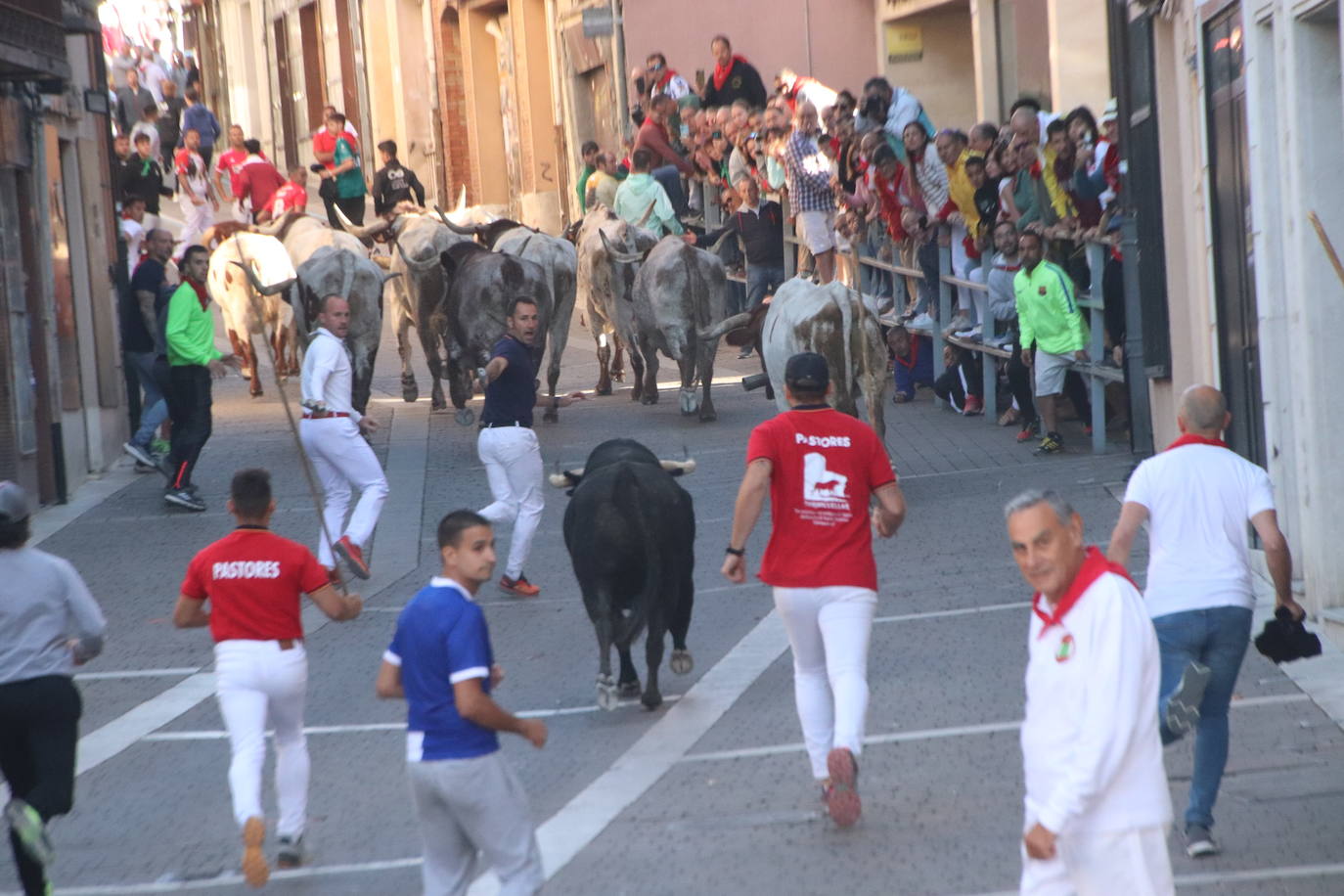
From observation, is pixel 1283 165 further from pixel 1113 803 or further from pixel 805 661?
pixel 1113 803

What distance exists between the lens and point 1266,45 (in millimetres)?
10516

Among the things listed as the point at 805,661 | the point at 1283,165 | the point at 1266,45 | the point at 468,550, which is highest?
the point at 1266,45

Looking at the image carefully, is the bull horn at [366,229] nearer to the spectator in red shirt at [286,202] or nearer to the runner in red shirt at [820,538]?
the spectator in red shirt at [286,202]

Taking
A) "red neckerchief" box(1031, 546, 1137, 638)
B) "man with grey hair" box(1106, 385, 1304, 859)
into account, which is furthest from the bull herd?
"red neckerchief" box(1031, 546, 1137, 638)

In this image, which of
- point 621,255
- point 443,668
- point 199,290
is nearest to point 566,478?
point 443,668

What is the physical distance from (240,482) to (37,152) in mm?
10736

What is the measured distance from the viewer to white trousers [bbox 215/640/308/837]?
24.2ft

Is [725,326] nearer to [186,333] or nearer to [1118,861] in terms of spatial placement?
[186,333]

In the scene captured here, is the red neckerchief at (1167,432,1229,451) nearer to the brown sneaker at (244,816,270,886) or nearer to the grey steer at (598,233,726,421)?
the brown sneaker at (244,816,270,886)

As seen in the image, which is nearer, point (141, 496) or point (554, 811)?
point (554, 811)

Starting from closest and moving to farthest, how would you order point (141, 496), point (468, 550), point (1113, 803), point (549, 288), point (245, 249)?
point (1113, 803), point (468, 550), point (141, 496), point (549, 288), point (245, 249)

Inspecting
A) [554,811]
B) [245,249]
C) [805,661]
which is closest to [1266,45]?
[805,661]

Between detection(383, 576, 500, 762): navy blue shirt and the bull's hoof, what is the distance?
3.39 metres

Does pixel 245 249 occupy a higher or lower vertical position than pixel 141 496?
higher
